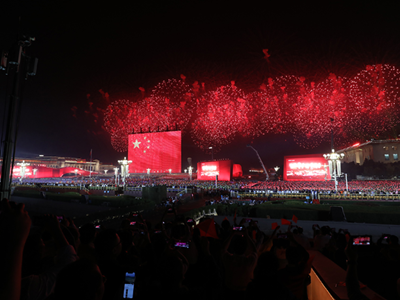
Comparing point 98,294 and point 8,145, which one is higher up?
point 8,145

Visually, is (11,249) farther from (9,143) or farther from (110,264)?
(9,143)

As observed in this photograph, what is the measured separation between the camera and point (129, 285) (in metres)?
2.04

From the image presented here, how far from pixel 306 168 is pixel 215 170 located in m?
20.1

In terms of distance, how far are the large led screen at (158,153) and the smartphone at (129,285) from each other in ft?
205

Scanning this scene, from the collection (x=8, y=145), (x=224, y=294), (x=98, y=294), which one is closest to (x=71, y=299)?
(x=98, y=294)

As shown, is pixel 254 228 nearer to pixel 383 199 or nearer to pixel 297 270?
pixel 297 270

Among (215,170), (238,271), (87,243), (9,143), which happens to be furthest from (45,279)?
(215,170)

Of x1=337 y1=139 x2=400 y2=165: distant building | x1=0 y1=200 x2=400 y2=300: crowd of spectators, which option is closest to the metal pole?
x1=0 y1=200 x2=400 y2=300: crowd of spectators

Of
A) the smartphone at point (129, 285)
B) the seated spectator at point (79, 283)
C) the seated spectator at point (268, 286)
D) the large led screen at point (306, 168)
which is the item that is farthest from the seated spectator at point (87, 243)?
the large led screen at point (306, 168)

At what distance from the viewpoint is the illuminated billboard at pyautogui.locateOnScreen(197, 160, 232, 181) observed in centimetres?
5403

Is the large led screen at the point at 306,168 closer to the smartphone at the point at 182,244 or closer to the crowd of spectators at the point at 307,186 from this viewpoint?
the crowd of spectators at the point at 307,186

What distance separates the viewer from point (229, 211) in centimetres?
1647

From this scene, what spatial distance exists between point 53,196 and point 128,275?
26892mm

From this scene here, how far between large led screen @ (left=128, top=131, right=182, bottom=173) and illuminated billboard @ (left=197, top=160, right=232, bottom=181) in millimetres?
9877
